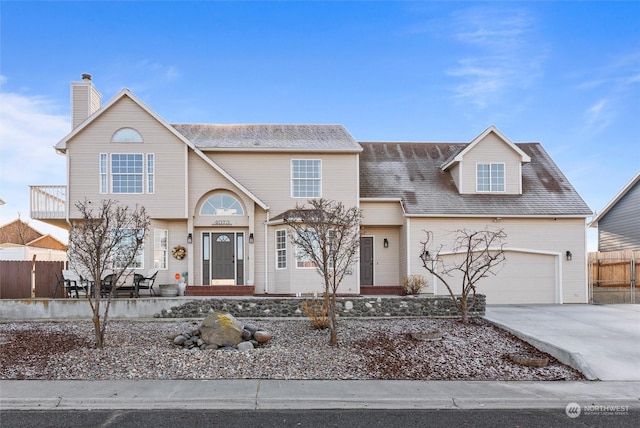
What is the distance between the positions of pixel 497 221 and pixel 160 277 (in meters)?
12.8

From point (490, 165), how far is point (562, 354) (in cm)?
1118

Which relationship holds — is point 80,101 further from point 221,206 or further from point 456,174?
point 456,174

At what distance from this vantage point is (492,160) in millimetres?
19078

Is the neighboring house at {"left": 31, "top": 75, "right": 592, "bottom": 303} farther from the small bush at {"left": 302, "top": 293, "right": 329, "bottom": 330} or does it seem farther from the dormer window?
the small bush at {"left": 302, "top": 293, "right": 329, "bottom": 330}

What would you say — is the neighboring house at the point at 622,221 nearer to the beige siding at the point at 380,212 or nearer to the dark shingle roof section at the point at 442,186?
the dark shingle roof section at the point at 442,186

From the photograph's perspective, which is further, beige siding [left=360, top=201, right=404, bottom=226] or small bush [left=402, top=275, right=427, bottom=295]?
beige siding [left=360, top=201, right=404, bottom=226]

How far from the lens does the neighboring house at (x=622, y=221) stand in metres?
22.8

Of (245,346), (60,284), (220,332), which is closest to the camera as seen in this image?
(245,346)

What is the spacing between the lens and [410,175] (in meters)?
20.0

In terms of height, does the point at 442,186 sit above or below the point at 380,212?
above

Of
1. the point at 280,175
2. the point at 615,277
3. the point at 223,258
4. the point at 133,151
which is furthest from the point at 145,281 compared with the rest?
the point at 615,277

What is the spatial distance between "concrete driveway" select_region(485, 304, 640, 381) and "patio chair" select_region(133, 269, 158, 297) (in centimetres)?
1081

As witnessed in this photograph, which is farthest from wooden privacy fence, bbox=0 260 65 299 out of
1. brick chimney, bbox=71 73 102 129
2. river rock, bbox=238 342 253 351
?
river rock, bbox=238 342 253 351

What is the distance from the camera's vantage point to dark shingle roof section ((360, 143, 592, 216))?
59.5 feet
